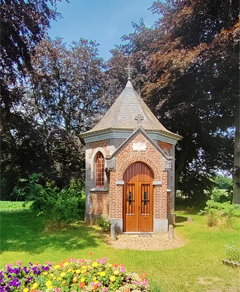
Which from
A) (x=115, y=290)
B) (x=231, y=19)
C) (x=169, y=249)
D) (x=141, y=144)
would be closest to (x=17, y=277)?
(x=115, y=290)

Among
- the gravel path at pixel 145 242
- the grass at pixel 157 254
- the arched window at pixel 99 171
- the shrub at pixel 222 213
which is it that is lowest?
the gravel path at pixel 145 242

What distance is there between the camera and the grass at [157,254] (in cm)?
586

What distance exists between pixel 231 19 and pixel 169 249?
14857 mm

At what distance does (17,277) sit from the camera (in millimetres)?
4531

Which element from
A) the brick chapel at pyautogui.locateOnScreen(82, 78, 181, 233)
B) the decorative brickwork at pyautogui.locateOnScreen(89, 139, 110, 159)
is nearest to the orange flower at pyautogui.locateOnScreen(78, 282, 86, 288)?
the brick chapel at pyautogui.locateOnScreen(82, 78, 181, 233)

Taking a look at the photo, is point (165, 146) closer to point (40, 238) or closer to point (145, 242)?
point (145, 242)

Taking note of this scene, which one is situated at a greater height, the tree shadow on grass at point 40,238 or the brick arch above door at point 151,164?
the brick arch above door at point 151,164

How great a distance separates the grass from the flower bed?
680 millimetres

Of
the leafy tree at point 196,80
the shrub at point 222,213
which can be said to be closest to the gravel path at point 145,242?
the shrub at point 222,213

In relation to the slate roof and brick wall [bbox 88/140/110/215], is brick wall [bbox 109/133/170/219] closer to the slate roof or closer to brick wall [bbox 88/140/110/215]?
the slate roof

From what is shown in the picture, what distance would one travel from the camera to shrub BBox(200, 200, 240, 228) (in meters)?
11.1

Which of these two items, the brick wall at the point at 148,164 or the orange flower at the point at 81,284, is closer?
the orange flower at the point at 81,284

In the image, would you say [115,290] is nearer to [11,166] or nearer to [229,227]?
[229,227]

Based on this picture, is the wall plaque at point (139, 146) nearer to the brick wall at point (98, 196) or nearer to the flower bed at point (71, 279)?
the brick wall at point (98, 196)
